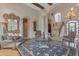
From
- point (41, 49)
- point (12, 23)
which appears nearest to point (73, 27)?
point (41, 49)

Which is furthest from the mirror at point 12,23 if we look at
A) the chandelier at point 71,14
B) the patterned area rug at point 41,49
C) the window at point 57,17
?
the chandelier at point 71,14

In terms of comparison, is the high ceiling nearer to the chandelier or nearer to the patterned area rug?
the chandelier

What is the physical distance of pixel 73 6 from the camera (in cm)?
244

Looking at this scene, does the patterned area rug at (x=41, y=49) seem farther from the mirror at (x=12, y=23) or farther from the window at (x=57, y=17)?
the window at (x=57, y=17)

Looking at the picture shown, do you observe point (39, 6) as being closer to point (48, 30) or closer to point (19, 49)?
point (48, 30)

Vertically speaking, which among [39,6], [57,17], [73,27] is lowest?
[73,27]

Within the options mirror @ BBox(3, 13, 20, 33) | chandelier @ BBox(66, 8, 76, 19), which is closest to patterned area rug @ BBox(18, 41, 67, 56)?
mirror @ BBox(3, 13, 20, 33)

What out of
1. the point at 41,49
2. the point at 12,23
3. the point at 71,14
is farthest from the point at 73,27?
the point at 12,23

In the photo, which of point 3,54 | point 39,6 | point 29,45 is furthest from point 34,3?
point 3,54

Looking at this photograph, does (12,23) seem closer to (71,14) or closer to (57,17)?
(57,17)

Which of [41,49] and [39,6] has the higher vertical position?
Result: [39,6]

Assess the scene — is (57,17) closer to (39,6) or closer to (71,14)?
(71,14)

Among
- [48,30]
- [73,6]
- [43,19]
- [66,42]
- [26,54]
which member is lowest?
[26,54]

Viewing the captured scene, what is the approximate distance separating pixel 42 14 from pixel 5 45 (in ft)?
2.34
